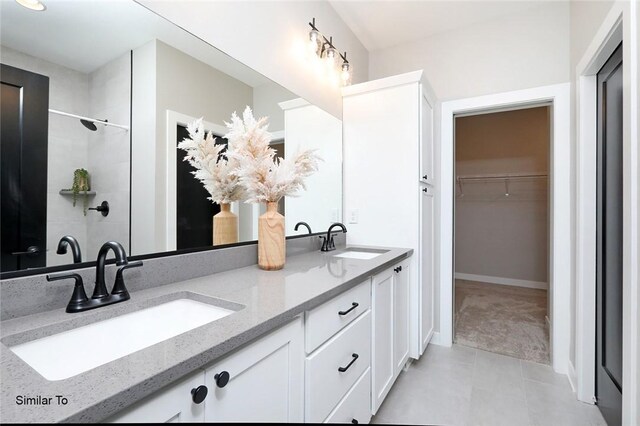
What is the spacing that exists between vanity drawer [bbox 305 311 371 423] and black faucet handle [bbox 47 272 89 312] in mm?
681

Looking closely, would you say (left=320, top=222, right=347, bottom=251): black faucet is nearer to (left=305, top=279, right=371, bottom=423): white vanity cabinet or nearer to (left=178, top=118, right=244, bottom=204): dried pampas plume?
(left=305, top=279, right=371, bottom=423): white vanity cabinet

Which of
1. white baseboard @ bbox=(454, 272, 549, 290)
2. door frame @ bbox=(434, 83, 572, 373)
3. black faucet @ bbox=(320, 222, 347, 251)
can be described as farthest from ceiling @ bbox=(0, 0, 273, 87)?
white baseboard @ bbox=(454, 272, 549, 290)

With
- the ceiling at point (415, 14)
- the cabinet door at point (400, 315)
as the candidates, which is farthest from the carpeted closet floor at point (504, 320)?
the ceiling at point (415, 14)

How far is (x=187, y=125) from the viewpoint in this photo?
4.01ft

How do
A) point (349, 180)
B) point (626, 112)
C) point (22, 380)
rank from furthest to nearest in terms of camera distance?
point (349, 180) → point (626, 112) → point (22, 380)

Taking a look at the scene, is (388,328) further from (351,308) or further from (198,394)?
(198,394)

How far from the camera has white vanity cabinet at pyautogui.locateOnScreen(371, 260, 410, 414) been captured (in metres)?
1.49

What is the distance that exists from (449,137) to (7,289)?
2751mm

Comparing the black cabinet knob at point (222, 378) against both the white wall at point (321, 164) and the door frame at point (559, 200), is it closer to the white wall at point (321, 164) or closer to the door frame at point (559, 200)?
the white wall at point (321, 164)

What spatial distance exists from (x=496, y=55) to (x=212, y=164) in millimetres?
2454

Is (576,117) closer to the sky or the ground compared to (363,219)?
closer to the sky

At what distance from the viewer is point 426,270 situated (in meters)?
2.23

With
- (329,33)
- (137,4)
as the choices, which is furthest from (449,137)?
(137,4)

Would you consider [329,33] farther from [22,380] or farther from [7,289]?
[22,380]
